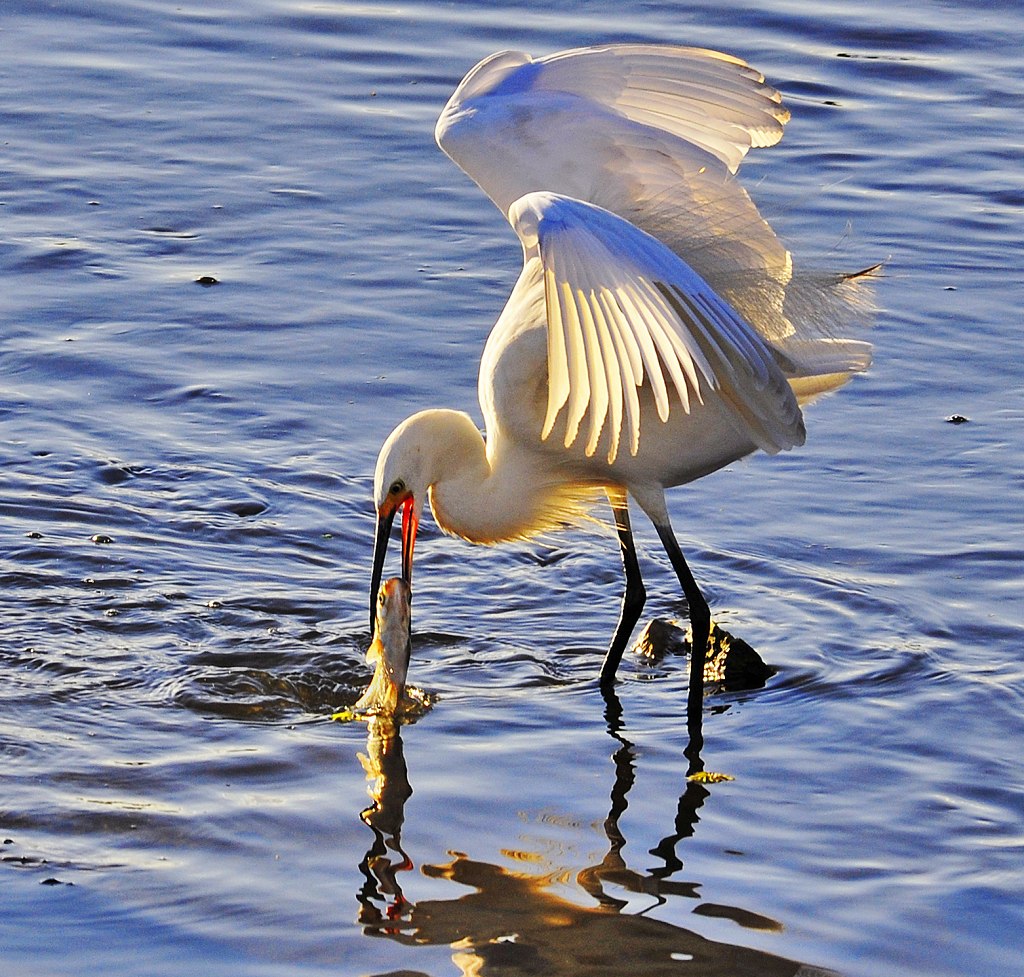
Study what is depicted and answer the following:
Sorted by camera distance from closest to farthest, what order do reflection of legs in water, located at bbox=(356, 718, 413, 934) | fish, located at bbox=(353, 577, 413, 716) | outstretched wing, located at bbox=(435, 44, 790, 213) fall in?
reflection of legs in water, located at bbox=(356, 718, 413, 934) < fish, located at bbox=(353, 577, 413, 716) < outstretched wing, located at bbox=(435, 44, 790, 213)

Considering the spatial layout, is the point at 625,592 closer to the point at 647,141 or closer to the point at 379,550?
the point at 379,550

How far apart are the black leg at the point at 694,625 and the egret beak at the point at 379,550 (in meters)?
0.89

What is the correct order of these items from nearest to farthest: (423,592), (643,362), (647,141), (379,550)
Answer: (643,362)
(379,550)
(647,141)
(423,592)

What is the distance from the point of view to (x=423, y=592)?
→ 643 centimetres

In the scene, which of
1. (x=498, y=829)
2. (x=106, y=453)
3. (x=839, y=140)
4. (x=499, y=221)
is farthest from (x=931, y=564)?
(x=839, y=140)

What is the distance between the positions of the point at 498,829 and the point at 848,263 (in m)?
2.45

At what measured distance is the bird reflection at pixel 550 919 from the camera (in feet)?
14.2

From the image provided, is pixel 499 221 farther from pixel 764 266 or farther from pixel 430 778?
pixel 430 778

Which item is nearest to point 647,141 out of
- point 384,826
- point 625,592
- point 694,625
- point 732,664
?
point 625,592

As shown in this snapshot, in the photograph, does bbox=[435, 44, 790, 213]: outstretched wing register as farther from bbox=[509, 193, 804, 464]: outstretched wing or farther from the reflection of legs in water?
the reflection of legs in water

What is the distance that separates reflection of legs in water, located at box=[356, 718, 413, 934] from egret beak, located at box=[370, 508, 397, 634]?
423mm

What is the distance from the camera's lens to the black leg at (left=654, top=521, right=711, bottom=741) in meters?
5.75

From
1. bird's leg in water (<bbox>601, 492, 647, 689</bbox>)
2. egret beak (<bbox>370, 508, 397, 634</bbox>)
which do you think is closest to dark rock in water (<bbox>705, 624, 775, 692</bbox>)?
bird's leg in water (<bbox>601, 492, 647, 689</bbox>)

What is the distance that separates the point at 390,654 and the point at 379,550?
38 centimetres
